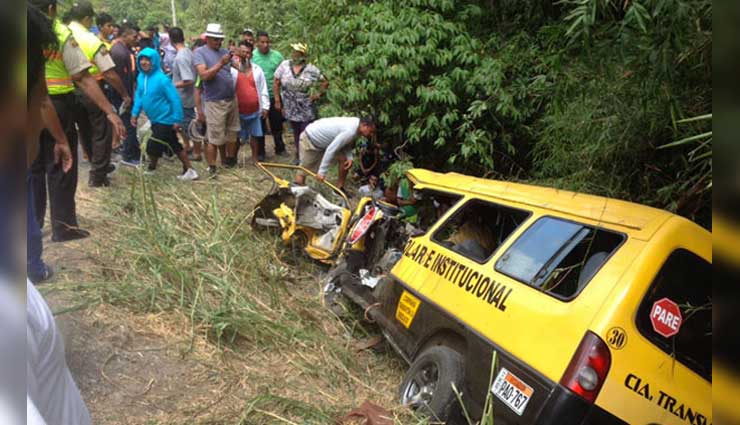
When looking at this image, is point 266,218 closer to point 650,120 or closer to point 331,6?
point 331,6

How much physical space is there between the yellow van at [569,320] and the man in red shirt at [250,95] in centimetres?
533

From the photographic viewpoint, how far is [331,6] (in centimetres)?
736

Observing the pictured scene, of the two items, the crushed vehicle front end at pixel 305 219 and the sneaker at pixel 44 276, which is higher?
the crushed vehicle front end at pixel 305 219

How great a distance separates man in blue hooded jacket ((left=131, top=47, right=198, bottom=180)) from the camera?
6863 mm

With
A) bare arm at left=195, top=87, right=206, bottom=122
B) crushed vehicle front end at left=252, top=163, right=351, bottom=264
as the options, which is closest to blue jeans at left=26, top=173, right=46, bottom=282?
crushed vehicle front end at left=252, top=163, right=351, bottom=264

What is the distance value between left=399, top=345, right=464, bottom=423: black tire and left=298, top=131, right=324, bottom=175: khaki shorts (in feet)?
12.4

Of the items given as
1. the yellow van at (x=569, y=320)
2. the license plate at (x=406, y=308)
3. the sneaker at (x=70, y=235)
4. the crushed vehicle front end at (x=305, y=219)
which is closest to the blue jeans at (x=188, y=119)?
the crushed vehicle front end at (x=305, y=219)

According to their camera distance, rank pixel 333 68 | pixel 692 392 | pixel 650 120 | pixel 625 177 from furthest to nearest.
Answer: pixel 333 68 → pixel 625 177 → pixel 650 120 → pixel 692 392

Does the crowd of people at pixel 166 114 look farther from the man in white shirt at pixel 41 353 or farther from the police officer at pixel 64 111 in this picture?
the man in white shirt at pixel 41 353

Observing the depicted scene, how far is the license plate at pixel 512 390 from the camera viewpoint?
261 centimetres

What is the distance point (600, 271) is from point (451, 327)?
3.28 feet

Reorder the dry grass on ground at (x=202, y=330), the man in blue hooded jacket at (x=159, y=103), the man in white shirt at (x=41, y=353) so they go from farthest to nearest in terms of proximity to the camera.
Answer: the man in blue hooded jacket at (x=159, y=103) < the dry grass on ground at (x=202, y=330) < the man in white shirt at (x=41, y=353)

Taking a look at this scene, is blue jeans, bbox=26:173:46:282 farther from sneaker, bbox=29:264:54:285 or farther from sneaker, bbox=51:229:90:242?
sneaker, bbox=51:229:90:242
